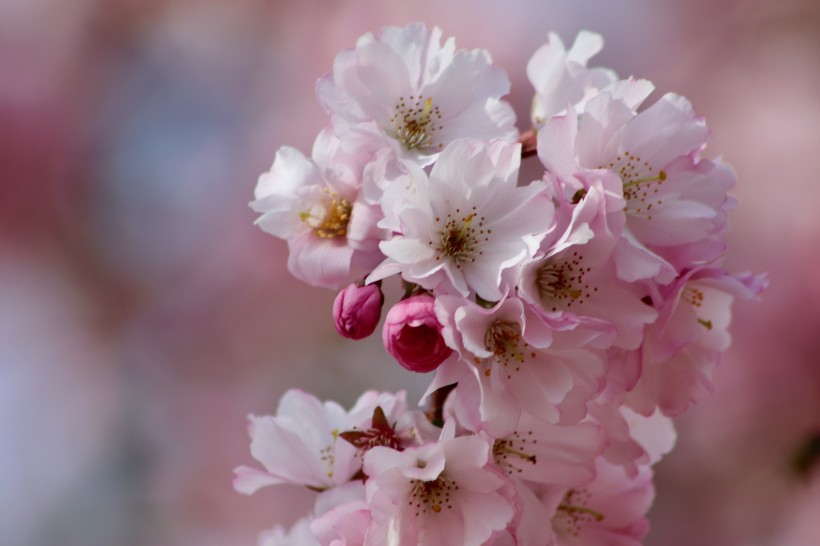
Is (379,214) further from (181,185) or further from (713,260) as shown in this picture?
(181,185)

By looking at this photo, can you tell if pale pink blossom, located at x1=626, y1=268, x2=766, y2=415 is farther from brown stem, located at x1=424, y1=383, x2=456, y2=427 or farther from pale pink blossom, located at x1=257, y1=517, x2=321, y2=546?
pale pink blossom, located at x1=257, y1=517, x2=321, y2=546

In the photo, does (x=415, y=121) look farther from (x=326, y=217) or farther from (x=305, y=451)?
(x=305, y=451)

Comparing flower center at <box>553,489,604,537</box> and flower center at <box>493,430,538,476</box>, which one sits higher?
flower center at <box>493,430,538,476</box>

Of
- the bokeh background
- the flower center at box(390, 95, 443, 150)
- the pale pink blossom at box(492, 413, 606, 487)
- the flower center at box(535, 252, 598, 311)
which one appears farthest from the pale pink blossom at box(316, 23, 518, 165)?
the bokeh background

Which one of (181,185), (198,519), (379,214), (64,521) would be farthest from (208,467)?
(379,214)

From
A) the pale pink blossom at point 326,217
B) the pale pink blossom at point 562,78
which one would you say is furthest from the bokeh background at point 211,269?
the pale pink blossom at point 326,217
